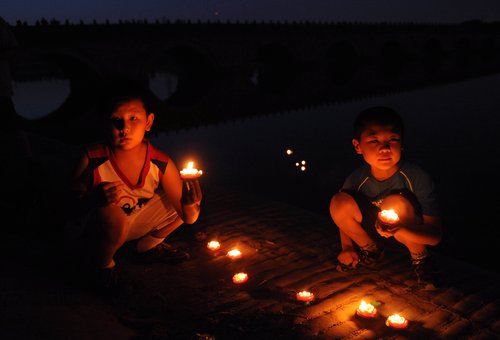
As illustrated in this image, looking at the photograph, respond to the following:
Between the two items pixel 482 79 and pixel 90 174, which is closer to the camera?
pixel 90 174

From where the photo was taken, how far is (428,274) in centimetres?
355

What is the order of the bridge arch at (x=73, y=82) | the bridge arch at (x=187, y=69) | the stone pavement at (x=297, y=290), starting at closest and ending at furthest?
1. the stone pavement at (x=297, y=290)
2. the bridge arch at (x=73, y=82)
3. the bridge arch at (x=187, y=69)

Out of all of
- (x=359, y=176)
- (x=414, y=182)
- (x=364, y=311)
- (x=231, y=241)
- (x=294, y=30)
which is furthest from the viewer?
(x=294, y=30)

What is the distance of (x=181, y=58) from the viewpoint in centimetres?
3562

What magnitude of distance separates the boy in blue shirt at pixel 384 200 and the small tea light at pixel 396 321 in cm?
60

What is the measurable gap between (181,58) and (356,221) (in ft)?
112

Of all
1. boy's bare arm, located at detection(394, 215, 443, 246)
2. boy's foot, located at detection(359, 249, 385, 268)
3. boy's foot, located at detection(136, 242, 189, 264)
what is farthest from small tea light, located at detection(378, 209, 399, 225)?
boy's foot, located at detection(136, 242, 189, 264)

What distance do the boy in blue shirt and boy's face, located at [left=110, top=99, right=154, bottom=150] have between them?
1781 millimetres

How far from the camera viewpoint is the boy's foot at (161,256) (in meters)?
4.11

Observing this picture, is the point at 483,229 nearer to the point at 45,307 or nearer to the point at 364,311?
the point at 364,311

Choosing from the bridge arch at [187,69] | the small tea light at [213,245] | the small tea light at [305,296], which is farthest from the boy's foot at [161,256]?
the bridge arch at [187,69]

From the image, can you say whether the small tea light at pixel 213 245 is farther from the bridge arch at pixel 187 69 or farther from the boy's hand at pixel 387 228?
the bridge arch at pixel 187 69

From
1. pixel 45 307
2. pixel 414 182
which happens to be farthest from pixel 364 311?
pixel 45 307

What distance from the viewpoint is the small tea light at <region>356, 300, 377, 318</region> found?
3.11 metres
